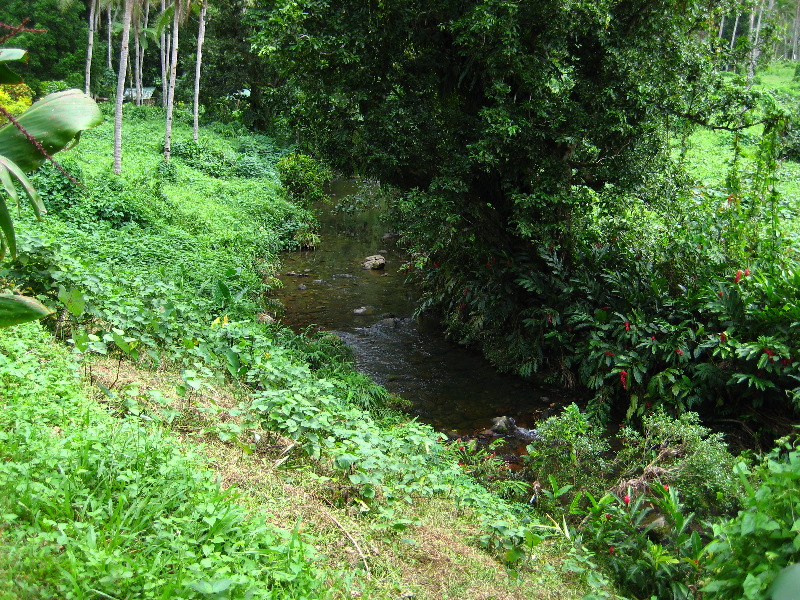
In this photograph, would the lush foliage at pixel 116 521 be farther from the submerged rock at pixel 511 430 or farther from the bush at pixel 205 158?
the bush at pixel 205 158

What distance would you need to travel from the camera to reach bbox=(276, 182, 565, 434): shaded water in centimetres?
835

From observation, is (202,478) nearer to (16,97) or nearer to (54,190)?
(54,190)

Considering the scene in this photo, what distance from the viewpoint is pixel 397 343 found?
10.4m

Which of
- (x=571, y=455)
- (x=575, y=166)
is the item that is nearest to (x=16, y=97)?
(x=575, y=166)

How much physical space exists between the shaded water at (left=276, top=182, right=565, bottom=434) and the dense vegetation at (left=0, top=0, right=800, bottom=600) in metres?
0.50

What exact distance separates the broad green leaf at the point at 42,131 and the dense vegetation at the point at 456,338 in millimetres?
64

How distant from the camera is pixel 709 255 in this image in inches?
304

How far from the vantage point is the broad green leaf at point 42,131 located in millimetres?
2590

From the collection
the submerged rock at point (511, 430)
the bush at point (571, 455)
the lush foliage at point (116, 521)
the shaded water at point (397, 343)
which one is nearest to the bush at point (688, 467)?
the bush at point (571, 455)

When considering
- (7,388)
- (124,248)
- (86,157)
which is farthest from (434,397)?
(86,157)

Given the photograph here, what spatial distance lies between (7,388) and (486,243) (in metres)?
6.96

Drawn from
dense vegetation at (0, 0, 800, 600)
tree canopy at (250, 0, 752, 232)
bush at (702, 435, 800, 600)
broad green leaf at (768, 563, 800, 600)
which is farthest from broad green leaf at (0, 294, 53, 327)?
tree canopy at (250, 0, 752, 232)

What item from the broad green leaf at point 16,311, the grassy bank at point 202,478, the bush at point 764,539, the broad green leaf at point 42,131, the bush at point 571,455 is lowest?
the bush at point 571,455

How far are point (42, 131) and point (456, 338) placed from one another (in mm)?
8550
